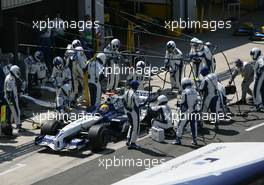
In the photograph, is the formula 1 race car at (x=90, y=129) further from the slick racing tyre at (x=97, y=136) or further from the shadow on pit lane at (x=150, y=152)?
the shadow on pit lane at (x=150, y=152)

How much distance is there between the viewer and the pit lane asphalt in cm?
1598

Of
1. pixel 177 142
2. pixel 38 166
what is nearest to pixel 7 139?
pixel 38 166

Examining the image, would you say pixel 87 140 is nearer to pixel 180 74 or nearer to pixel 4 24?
pixel 180 74

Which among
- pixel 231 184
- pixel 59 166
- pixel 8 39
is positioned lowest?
pixel 59 166

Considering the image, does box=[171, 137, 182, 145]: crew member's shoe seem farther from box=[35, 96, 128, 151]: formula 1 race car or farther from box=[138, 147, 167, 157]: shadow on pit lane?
box=[35, 96, 128, 151]: formula 1 race car

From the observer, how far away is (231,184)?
833 centimetres

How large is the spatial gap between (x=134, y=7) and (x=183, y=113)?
18633 millimetres

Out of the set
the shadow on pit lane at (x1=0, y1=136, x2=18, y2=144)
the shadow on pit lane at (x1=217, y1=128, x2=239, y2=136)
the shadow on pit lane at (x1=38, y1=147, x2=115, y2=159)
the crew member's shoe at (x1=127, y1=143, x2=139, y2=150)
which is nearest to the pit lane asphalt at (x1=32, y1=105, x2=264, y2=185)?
the shadow on pit lane at (x1=217, y1=128, x2=239, y2=136)

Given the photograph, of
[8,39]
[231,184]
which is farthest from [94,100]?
[231,184]

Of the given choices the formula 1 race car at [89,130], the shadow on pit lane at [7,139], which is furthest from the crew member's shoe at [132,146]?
the shadow on pit lane at [7,139]

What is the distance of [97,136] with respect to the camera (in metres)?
17.7

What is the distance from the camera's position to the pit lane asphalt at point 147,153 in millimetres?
15984

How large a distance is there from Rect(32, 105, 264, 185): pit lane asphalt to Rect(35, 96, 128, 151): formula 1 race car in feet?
1.79

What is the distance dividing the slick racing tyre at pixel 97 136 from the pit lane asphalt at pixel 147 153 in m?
0.33
